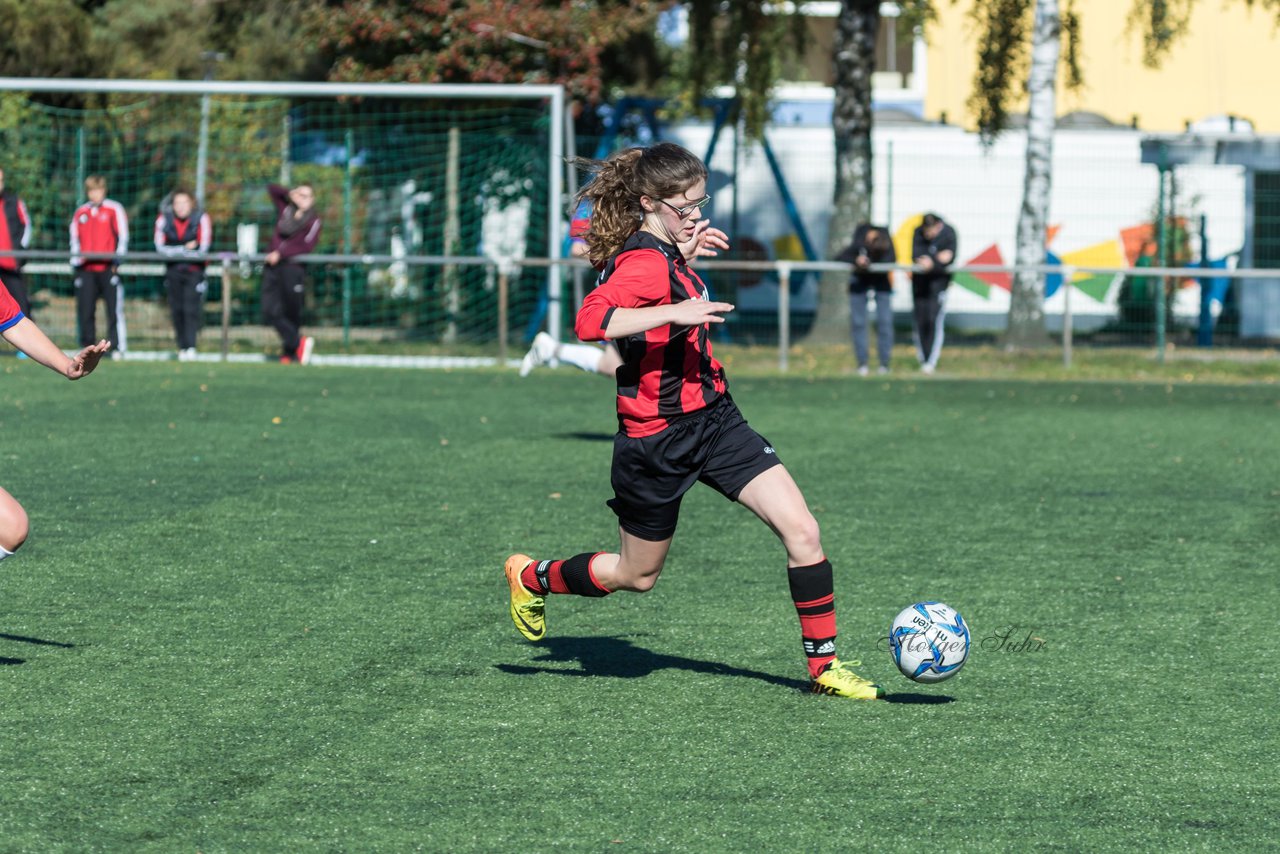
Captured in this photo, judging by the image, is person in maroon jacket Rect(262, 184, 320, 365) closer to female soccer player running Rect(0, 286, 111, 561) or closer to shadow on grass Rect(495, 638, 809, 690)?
shadow on grass Rect(495, 638, 809, 690)

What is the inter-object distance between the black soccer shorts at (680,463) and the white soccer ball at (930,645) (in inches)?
26.6

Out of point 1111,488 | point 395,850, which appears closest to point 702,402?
point 395,850

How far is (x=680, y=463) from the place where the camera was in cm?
555

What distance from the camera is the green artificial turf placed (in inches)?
175

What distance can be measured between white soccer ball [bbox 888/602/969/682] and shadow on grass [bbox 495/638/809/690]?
355mm

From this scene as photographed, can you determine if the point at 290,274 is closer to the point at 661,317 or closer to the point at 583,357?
the point at 583,357

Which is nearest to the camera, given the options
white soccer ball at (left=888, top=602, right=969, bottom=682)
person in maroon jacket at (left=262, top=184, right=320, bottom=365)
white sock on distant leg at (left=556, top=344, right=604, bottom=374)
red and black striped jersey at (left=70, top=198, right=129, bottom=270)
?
white soccer ball at (left=888, top=602, right=969, bottom=682)

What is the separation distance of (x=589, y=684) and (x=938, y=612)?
114cm

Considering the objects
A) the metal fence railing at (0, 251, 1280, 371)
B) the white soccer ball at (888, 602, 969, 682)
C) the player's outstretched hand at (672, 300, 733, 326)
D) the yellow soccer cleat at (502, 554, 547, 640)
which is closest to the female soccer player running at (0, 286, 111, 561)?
the yellow soccer cleat at (502, 554, 547, 640)

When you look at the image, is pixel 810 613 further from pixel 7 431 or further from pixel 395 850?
pixel 7 431

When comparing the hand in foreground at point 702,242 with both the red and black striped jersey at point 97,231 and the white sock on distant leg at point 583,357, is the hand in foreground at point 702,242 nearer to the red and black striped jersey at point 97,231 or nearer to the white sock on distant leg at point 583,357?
the white sock on distant leg at point 583,357

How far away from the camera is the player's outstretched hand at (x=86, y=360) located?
5.50m

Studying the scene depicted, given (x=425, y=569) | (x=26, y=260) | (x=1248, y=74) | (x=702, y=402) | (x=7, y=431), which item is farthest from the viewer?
(x=1248, y=74)

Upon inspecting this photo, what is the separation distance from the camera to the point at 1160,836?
430cm
